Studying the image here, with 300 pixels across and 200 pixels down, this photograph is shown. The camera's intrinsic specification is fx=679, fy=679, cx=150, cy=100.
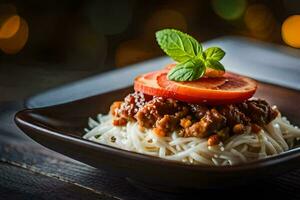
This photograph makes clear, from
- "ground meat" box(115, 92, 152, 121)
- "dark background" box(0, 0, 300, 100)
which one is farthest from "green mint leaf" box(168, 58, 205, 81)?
"dark background" box(0, 0, 300, 100)

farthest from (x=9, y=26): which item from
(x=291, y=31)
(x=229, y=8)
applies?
(x=291, y=31)

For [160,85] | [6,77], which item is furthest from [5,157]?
[6,77]

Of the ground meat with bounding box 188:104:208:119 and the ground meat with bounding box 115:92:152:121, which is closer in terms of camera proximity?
the ground meat with bounding box 188:104:208:119

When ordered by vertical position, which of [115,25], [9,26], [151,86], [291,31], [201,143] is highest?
[151,86]

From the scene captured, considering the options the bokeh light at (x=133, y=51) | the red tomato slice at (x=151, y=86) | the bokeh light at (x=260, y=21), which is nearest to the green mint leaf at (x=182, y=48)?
the red tomato slice at (x=151, y=86)

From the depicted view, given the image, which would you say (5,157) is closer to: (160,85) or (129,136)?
(129,136)

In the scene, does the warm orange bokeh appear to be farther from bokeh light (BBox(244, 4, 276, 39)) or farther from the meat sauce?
the meat sauce

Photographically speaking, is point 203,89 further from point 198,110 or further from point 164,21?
point 164,21
